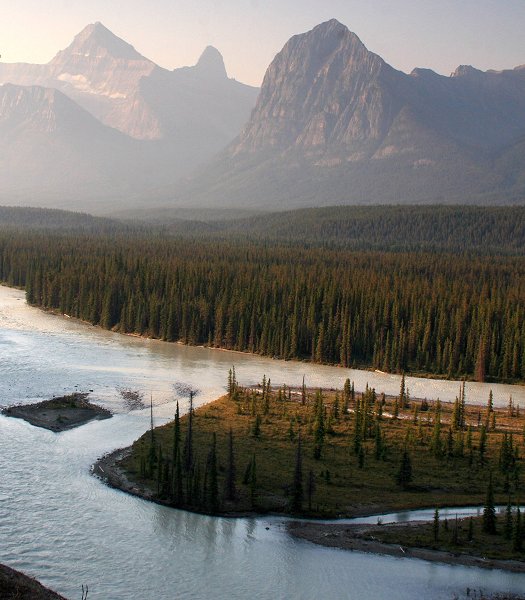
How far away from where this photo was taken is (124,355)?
99.7 meters

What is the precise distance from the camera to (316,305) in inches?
4471

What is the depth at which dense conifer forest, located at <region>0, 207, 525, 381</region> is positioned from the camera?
10181cm

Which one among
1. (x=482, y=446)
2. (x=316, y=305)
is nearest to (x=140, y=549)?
(x=482, y=446)

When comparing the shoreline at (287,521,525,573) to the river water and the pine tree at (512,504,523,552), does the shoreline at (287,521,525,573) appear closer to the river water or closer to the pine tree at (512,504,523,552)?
the river water

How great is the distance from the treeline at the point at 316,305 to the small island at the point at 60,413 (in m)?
34.2

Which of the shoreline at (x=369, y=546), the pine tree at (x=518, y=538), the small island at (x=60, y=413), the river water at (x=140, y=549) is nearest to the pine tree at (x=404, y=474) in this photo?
the shoreline at (x=369, y=546)

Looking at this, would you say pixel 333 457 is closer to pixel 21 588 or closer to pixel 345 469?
pixel 345 469

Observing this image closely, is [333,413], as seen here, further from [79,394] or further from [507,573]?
[507,573]

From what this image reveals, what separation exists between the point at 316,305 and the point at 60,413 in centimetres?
4793

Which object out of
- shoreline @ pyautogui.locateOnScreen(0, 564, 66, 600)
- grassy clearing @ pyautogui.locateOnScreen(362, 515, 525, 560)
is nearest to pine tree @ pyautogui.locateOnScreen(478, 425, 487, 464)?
grassy clearing @ pyautogui.locateOnScreen(362, 515, 525, 560)

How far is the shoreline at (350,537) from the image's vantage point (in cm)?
4681

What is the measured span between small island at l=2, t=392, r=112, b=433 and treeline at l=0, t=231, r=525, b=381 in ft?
112

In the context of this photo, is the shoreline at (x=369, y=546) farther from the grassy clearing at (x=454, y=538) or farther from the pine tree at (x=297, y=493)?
the pine tree at (x=297, y=493)

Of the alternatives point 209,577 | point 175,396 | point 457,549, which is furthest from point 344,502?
point 175,396
